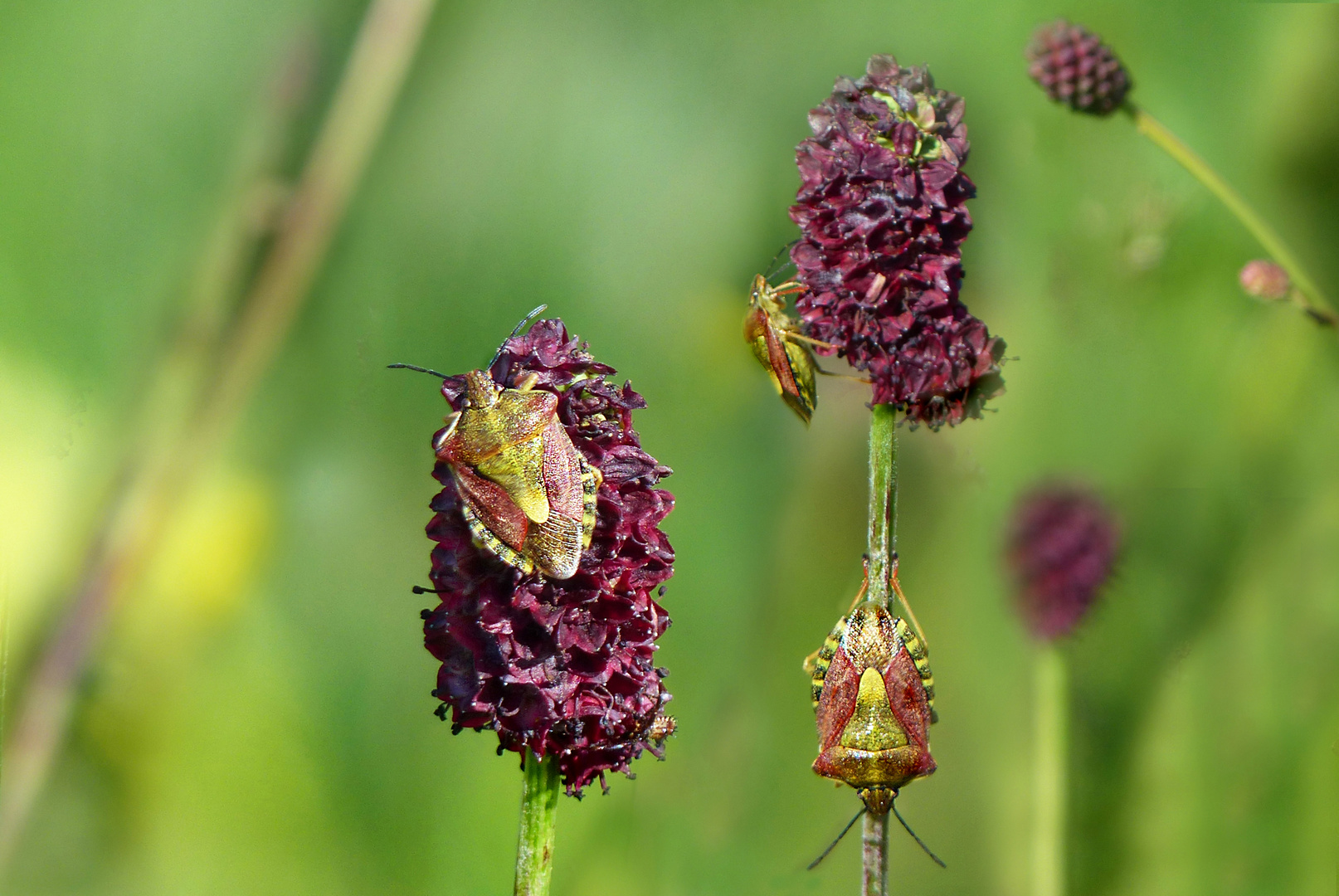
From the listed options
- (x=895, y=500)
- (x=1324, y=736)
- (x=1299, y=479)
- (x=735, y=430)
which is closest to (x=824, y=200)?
(x=895, y=500)

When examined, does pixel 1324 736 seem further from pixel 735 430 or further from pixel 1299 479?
pixel 735 430

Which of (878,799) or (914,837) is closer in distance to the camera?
(878,799)

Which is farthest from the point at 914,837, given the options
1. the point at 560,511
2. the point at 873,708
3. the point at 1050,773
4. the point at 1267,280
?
the point at 1267,280

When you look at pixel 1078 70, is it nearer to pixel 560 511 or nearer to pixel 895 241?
pixel 895 241

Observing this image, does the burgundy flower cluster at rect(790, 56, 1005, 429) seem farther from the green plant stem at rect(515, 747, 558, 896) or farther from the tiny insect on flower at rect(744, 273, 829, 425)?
the green plant stem at rect(515, 747, 558, 896)

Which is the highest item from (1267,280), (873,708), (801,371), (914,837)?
(1267,280)

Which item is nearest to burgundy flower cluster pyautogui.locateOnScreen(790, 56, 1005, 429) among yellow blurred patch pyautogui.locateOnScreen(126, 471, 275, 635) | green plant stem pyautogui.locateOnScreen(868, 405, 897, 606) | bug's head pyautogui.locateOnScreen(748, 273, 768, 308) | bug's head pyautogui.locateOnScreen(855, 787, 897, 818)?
green plant stem pyautogui.locateOnScreen(868, 405, 897, 606)
